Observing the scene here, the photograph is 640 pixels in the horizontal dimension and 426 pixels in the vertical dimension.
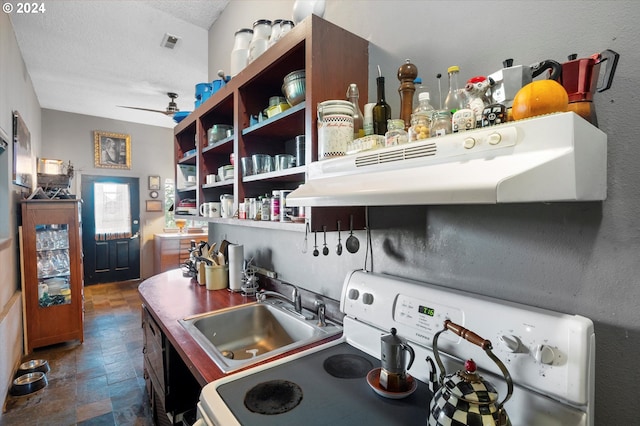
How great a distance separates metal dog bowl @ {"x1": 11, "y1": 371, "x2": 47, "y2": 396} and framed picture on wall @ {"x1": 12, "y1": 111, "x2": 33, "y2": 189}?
63.8 inches

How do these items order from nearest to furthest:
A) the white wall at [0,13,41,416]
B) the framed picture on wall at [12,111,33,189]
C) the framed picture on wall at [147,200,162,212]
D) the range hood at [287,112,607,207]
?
the range hood at [287,112,607,207] < the white wall at [0,13,41,416] < the framed picture on wall at [12,111,33,189] < the framed picture on wall at [147,200,162,212]

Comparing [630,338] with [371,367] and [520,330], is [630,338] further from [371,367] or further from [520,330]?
[371,367]

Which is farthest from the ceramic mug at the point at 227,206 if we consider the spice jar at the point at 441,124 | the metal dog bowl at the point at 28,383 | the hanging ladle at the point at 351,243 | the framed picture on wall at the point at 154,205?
the framed picture on wall at the point at 154,205

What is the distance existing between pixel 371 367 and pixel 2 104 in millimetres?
3091

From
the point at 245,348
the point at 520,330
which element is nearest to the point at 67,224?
the point at 245,348

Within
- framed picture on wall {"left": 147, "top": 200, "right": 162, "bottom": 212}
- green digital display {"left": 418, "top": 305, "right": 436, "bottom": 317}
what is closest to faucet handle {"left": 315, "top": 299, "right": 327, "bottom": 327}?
green digital display {"left": 418, "top": 305, "right": 436, "bottom": 317}

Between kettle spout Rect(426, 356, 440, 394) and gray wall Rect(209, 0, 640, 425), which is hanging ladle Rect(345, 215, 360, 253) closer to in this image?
gray wall Rect(209, 0, 640, 425)

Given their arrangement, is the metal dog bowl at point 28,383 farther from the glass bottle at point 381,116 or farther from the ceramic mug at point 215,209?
the glass bottle at point 381,116

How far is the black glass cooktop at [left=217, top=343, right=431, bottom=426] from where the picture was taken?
794 mm

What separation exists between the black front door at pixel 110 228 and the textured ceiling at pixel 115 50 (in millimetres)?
1409

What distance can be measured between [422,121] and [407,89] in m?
0.21

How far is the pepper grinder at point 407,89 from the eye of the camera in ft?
3.34

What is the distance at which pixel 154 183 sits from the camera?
568 cm

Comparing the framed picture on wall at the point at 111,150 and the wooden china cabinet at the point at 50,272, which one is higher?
the framed picture on wall at the point at 111,150
